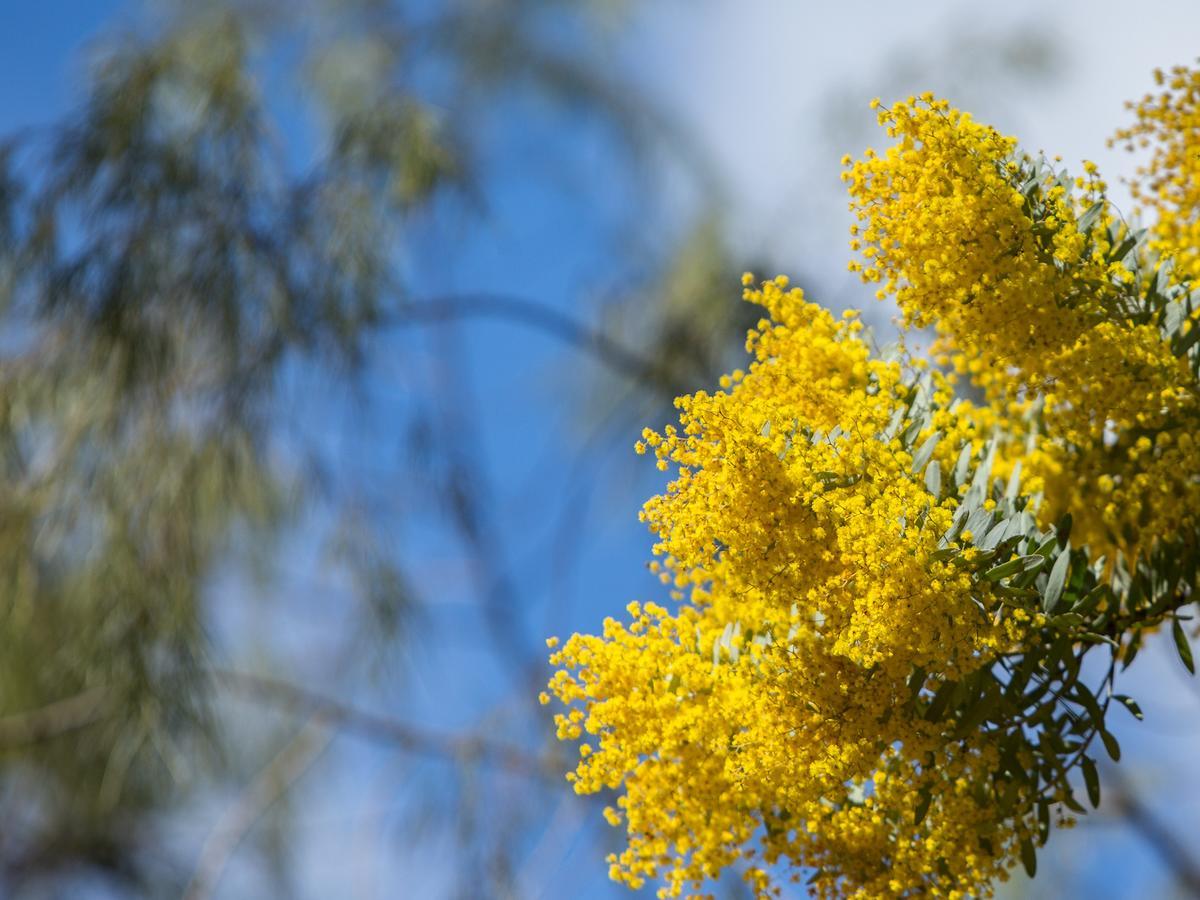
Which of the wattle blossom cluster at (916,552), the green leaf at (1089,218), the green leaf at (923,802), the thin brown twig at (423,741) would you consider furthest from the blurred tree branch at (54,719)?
the green leaf at (1089,218)

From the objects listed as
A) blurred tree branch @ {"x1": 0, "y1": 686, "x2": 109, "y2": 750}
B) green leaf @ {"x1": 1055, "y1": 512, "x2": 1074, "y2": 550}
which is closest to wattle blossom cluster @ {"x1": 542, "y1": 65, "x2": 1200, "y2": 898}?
green leaf @ {"x1": 1055, "y1": 512, "x2": 1074, "y2": 550}

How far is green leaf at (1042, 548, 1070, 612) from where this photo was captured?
32.4 inches

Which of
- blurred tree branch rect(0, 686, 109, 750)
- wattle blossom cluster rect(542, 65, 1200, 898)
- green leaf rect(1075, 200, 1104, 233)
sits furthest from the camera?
blurred tree branch rect(0, 686, 109, 750)

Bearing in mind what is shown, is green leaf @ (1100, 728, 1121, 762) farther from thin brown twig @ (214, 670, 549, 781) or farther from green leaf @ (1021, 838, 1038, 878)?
thin brown twig @ (214, 670, 549, 781)

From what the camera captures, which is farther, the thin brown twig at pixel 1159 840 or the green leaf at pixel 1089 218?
the thin brown twig at pixel 1159 840

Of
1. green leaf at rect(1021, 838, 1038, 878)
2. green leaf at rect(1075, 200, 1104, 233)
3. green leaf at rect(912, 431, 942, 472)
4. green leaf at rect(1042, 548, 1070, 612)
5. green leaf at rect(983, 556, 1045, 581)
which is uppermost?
green leaf at rect(1075, 200, 1104, 233)

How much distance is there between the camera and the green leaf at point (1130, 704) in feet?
2.79

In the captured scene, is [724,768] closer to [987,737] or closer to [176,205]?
[987,737]

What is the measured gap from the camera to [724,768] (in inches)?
34.2

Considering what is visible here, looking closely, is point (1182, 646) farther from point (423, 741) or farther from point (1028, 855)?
point (423, 741)

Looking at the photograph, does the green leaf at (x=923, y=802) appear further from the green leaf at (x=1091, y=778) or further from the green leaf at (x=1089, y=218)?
the green leaf at (x=1089, y=218)

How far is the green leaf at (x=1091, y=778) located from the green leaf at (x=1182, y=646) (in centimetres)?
9

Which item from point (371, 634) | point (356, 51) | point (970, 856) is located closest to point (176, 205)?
point (371, 634)

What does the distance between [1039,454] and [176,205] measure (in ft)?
6.31
